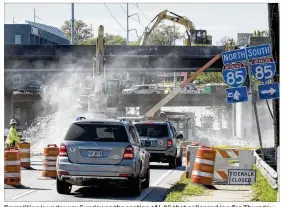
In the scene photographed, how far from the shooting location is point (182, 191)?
18.0 m

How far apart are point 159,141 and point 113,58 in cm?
3934

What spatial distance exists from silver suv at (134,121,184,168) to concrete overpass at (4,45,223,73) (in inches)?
1494

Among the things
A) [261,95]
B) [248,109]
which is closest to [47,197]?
[261,95]

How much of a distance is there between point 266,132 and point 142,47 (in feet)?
50.5

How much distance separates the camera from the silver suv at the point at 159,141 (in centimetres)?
2842

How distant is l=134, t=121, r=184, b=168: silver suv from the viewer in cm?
2842

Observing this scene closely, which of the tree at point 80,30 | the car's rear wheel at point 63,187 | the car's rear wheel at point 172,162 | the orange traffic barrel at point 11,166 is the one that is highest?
the tree at point 80,30

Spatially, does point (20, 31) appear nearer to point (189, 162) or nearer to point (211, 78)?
point (211, 78)

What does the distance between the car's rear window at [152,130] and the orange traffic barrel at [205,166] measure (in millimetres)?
9305

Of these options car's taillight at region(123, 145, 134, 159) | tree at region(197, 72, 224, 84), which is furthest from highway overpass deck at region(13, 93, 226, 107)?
car's taillight at region(123, 145, 134, 159)

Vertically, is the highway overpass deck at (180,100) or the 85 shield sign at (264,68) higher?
the 85 shield sign at (264,68)

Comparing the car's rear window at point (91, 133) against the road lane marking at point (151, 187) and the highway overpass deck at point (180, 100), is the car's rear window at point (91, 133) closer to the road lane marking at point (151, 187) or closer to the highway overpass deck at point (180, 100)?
the road lane marking at point (151, 187)

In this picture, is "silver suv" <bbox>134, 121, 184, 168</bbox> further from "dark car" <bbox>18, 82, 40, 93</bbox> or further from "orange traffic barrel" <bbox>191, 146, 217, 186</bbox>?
"dark car" <bbox>18, 82, 40, 93</bbox>

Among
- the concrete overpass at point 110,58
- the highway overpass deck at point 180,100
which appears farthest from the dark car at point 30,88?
the concrete overpass at point 110,58
